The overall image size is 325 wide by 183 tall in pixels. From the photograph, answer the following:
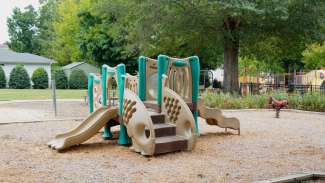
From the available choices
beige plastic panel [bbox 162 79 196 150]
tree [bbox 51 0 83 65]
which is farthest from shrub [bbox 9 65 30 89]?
beige plastic panel [bbox 162 79 196 150]

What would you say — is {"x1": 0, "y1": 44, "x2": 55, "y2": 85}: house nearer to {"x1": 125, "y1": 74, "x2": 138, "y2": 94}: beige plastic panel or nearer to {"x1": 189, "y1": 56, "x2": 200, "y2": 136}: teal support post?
{"x1": 125, "y1": 74, "x2": 138, "y2": 94}: beige plastic panel

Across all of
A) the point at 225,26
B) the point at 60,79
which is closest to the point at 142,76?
the point at 225,26

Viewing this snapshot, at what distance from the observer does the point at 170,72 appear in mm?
7441

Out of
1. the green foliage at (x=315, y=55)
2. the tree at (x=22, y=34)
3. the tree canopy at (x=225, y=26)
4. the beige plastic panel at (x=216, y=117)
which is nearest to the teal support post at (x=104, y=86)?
the beige plastic panel at (x=216, y=117)

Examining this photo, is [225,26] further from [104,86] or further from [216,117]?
[104,86]

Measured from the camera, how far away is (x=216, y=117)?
337 inches

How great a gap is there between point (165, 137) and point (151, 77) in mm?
1314

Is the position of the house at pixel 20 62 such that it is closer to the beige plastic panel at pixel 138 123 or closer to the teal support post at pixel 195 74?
the teal support post at pixel 195 74

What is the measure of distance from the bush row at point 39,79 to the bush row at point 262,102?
77.9ft

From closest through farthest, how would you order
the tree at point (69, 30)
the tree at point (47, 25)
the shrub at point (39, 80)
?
the shrub at point (39, 80) < the tree at point (69, 30) < the tree at point (47, 25)

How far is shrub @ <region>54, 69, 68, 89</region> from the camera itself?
1459 inches

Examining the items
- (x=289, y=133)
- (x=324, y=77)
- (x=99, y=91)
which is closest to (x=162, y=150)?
(x=99, y=91)

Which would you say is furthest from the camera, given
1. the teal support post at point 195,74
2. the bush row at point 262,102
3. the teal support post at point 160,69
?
the bush row at point 262,102

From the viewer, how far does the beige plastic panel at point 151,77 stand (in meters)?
7.34
